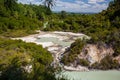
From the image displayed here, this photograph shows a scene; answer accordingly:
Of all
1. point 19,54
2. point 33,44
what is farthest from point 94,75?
point 33,44

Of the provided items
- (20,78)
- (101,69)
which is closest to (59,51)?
(101,69)

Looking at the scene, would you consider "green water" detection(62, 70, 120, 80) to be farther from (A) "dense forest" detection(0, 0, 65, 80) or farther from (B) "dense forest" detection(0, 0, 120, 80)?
(A) "dense forest" detection(0, 0, 65, 80)

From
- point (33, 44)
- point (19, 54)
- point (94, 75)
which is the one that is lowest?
point (94, 75)

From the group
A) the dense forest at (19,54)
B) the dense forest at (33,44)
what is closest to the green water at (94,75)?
the dense forest at (33,44)

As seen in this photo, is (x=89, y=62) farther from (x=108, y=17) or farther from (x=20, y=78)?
(x=108, y=17)

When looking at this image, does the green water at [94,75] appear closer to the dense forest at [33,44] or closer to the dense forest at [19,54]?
the dense forest at [33,44]

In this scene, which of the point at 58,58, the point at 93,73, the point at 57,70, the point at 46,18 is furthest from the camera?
the point at 46,18

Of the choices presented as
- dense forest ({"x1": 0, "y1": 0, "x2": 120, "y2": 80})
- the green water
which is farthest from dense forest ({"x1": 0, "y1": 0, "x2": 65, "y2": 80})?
the green water

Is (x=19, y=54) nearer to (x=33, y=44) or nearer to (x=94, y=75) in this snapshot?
(x=33, y=44)
